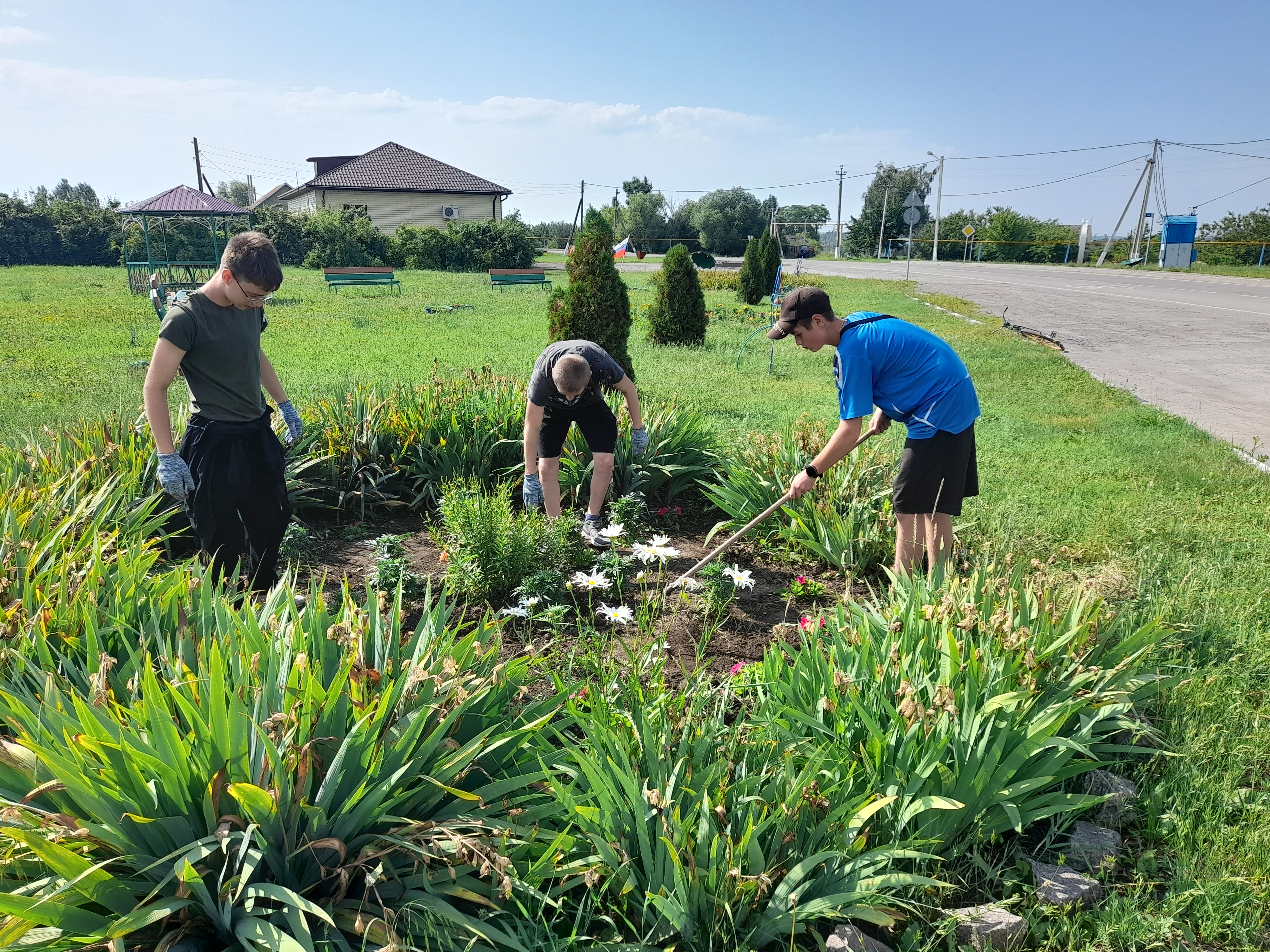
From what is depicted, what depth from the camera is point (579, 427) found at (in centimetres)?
484

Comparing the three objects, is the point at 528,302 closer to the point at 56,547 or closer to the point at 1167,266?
the point at 56,547

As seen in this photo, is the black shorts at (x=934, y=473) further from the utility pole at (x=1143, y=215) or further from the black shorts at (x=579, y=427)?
the utility pole at (x=1143, y=215)

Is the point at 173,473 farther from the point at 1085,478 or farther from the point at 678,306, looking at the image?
the point at 678,306

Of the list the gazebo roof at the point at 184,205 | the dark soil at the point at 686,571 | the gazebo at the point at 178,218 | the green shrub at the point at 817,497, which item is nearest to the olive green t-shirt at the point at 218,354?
the dark soil at the point at 686,571

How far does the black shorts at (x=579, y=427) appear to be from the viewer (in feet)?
15.5

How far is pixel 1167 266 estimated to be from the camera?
121ft

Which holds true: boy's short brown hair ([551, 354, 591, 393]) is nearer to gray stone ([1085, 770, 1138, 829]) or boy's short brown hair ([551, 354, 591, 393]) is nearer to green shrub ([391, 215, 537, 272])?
gray stone ([1085, 770, 1138, 829])

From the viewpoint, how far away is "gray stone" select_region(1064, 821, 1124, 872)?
2.32 m

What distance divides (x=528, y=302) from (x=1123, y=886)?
20.3 m

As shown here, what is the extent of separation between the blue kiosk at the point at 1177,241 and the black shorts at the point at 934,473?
40331mm

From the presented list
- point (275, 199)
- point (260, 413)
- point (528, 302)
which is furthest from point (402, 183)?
point (260, 413)

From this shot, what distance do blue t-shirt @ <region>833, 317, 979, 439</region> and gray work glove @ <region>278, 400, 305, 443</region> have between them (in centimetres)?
278

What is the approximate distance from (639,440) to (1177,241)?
41.0 m

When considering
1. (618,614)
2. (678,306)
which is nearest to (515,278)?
(678,306)
